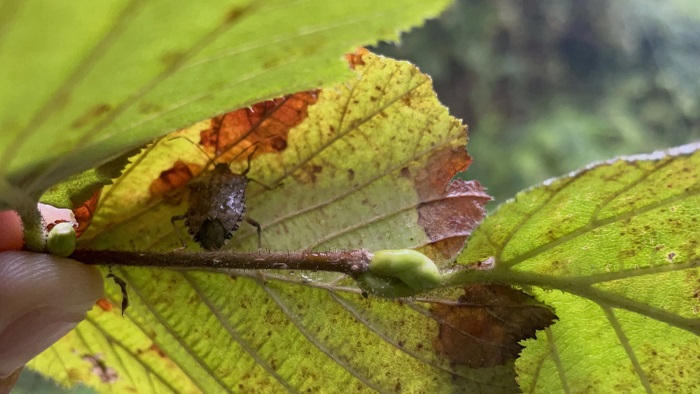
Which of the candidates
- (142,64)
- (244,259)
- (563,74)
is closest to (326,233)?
(244,259)

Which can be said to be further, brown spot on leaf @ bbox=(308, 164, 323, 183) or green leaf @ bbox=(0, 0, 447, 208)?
brown spot on leaf @ bbox=(308, 164, 323, 183)

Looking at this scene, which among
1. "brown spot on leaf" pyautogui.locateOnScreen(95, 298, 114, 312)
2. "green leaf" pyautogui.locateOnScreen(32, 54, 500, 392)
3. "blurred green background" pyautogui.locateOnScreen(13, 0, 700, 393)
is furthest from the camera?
"blurred green background" pyautogui.locateOnScreen(13, 0, 700, 393)

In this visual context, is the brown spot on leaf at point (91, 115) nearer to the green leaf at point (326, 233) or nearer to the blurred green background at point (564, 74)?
the green leaf at point (326, 233)

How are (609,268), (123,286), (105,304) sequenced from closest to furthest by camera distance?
(609,268) < (123,286) < (105,304)

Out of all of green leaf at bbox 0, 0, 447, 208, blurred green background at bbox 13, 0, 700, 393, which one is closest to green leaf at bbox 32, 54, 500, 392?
green leaf at bbox 0, 0, 447, 208

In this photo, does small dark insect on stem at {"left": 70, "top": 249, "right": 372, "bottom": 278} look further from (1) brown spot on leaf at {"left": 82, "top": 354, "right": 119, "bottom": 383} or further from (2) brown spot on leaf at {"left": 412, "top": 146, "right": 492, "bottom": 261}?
(1) brown spot on leaf at {"left": 82, "top": 354, "right": 119, "bottom": 383}

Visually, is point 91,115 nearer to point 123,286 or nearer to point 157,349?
point 123,286
